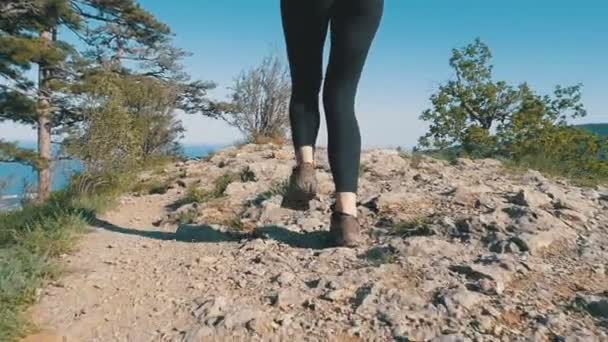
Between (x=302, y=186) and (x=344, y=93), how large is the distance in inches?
17.3

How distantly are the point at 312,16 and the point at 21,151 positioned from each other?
44.8 ft

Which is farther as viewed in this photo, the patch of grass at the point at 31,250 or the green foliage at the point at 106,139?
the green foliage at the point at 106,139

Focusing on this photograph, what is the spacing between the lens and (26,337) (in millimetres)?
1559

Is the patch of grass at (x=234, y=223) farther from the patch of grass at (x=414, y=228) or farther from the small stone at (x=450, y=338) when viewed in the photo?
the small stone at (x=450, y=338)

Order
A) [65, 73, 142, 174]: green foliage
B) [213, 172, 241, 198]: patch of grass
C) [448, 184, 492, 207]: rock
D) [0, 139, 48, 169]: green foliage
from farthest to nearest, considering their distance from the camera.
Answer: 1. [0, 139, 48, 169]: green foliage
2. [65, 73, 142, 174]: green foliage
3. [213, 172, 241, 198]: patch of grass
4. [448, 184, 492, 207]: rock

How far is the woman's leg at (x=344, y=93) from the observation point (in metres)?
2.02

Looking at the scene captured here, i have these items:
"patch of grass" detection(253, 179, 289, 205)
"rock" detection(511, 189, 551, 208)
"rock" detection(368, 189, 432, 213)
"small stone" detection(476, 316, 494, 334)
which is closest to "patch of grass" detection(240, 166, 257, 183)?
"patch of grass" detection(253, 179, 289, 205)

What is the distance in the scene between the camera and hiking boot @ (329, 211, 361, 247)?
6.88 ft

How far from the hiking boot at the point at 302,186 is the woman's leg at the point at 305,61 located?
40 mm

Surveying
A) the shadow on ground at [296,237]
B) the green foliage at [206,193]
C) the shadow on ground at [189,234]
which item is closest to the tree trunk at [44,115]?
the green foliage at [206,193]

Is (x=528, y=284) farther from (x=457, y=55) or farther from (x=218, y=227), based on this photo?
(x=457, y=55)

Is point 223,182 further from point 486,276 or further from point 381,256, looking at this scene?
point 486,276

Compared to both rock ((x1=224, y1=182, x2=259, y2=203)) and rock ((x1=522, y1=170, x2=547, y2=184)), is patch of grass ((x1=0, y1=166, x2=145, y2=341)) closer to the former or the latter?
rock ((x1=224, y1=182, x2=259, y2=203))

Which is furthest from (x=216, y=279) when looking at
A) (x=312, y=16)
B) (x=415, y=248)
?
(x=312, y=16)
